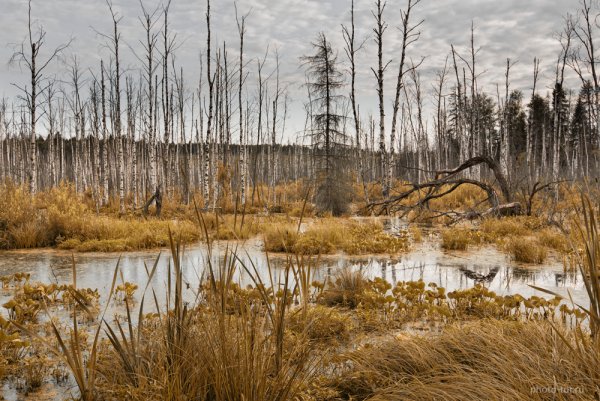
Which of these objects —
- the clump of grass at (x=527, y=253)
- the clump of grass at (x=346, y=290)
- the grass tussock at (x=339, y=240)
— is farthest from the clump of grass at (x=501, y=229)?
the clump of grass at (x=346, y=290)

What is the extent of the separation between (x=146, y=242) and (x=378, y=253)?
5901 millimetres

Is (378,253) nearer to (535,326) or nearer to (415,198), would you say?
(535,326)

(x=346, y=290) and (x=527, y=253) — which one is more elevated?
(x=527, y=253)

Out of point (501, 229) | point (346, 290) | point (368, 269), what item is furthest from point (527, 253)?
point (346, 290)

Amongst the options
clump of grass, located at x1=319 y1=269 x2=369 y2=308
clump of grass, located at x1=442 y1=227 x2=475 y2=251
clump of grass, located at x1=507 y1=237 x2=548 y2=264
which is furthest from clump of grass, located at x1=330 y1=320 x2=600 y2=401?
clump of grass, located at x1=442 y1=227 x2=475 y2=251

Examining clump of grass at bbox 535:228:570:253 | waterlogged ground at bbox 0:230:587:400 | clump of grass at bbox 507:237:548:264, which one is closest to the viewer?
waterlogged ground at bbox 0:230:587:400

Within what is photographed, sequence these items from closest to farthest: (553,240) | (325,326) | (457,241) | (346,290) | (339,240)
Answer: (325,326), (346,290), (553,240), (457,241), (339,240)

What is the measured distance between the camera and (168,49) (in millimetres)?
19797

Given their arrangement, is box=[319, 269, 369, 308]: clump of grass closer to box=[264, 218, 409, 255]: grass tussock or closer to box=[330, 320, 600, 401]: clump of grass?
box=[330, 320, 600, 401]: clump of grass

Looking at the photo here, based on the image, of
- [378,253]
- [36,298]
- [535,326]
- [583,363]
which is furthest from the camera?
[378,253]

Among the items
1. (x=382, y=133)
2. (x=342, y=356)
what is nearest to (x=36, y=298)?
(x=342, y=356)

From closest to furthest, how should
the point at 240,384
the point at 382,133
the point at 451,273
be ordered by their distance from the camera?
1. the point at 240,384
2. the point at 451,273
3. the point at 382,133

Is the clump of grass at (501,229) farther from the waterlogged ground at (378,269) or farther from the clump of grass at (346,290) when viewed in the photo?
the clump of grass at (346,290)

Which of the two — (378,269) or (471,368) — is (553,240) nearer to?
(378,269)
